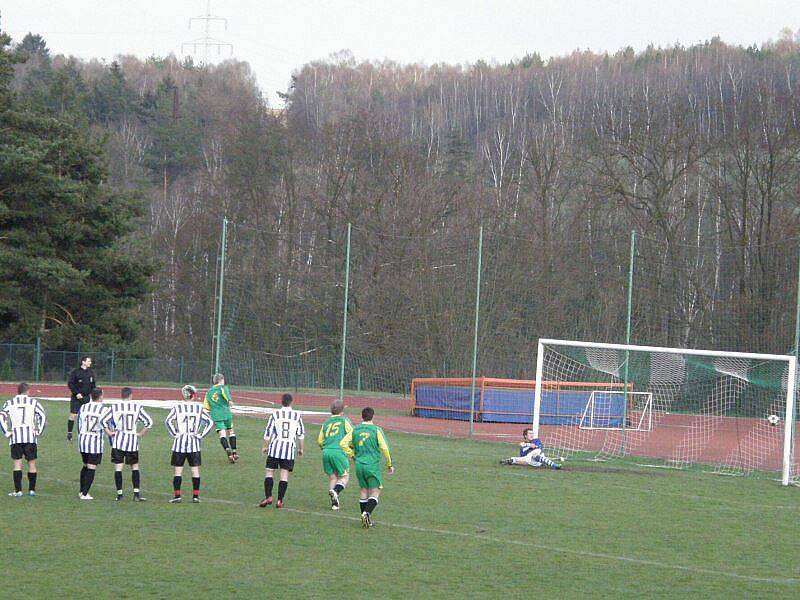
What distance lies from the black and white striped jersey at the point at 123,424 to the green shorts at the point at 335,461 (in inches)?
94.4

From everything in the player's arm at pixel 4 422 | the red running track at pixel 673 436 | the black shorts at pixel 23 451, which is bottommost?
the red running track at pixel 673 436

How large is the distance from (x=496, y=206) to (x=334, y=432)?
123ft

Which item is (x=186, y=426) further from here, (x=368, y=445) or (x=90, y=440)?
(x=368, y=445)

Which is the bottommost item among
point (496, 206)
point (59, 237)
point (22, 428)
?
point (22, 428)

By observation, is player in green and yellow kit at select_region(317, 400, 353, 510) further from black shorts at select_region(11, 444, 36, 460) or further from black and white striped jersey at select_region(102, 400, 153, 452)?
black shorts at select_region(11, 444, 36, 460)

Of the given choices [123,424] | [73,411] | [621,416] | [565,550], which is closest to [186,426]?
[123,424]

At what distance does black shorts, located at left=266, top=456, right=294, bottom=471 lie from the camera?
13477 mm

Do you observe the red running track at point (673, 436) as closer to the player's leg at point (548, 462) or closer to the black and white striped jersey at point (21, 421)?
the player's leg at point (548, 462)

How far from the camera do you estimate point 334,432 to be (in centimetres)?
1312

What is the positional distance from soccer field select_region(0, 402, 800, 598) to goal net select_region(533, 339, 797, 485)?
472 centimetres

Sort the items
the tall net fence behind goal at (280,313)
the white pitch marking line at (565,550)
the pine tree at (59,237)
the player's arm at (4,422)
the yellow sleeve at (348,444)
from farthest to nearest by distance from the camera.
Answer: the pine tree at (59,237) → the tall net fence behind goal at (280,313) → the player's arm at (4,422) → the yellow sleeve at (348,444) → the white pitch marking line at (565,550)

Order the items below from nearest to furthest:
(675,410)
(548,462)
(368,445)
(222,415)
Answer: (368,445) < (222,415) < (548,462) < (675,410)

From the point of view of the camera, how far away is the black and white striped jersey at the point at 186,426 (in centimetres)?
1348

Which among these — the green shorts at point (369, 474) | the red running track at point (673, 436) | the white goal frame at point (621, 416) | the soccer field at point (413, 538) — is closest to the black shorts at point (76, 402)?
the soccer field at point (413, 538)
